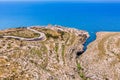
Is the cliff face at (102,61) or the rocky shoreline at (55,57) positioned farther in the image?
the cliff face at (102,61)

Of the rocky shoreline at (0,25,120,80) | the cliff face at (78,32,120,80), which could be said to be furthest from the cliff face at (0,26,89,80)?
the cliff face at (78,32,120,80)

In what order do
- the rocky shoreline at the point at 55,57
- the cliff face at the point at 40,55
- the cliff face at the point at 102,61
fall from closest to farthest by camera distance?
1. the cliff face at the point at 40,55
2. the rocky shoreline at the point at 55,57
3. the cliff face at the point at 102,61

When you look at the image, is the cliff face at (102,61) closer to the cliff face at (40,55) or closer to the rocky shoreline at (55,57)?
the rocky shoreline at (55,57)

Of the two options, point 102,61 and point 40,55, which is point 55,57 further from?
point 102,61

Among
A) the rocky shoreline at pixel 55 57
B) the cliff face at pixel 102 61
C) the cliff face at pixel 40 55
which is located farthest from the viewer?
the cliff face at pixel 102 61

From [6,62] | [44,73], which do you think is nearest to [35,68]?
[44,73]

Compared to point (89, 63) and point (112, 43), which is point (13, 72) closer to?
point (89, 63)

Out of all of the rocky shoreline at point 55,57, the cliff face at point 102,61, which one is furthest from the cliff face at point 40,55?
the cliff face at point 102,61

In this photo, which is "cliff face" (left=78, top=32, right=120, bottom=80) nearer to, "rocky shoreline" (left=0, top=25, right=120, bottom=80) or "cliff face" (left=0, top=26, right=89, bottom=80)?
"rocky shoreline" (left=0, top=25, right=120, bottom=80)
